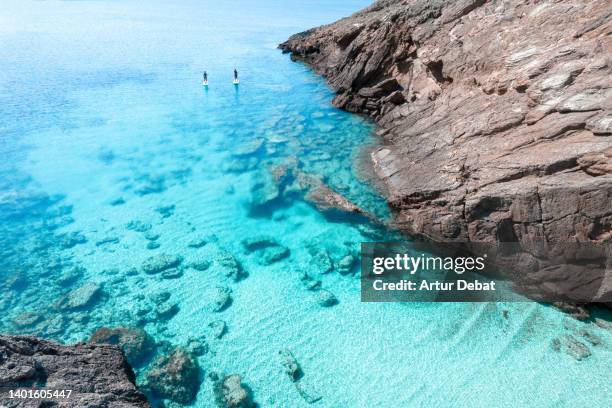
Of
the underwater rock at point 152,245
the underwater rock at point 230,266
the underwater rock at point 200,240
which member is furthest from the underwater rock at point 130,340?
the underwater rock at point 200,240

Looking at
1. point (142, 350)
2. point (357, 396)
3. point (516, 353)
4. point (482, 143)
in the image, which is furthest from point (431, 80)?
point (142, 350)

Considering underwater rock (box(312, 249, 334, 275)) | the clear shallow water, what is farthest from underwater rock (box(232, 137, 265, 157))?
underwater rock (box(312, 249, 334, 275))

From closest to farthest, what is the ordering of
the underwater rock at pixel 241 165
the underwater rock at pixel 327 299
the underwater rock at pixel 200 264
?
the underwater rock at pixel 327 299 < the underwater rock at pixel 200 264 < the underwater rock at pixel 241 165

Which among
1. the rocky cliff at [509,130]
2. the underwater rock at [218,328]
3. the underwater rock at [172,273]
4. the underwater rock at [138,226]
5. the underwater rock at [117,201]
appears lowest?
the underwater rock at [218,328]

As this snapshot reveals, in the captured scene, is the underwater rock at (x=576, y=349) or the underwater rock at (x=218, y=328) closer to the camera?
the underwater rock at (x=576, y=349)

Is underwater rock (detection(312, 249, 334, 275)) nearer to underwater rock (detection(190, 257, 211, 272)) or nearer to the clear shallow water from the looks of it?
the clear shallow water

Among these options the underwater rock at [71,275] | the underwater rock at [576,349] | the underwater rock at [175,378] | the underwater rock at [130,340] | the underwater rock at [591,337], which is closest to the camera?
the underwater rock at [175,378]

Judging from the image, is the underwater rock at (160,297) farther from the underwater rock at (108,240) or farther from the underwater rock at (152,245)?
the underwater rock at (108,240)
